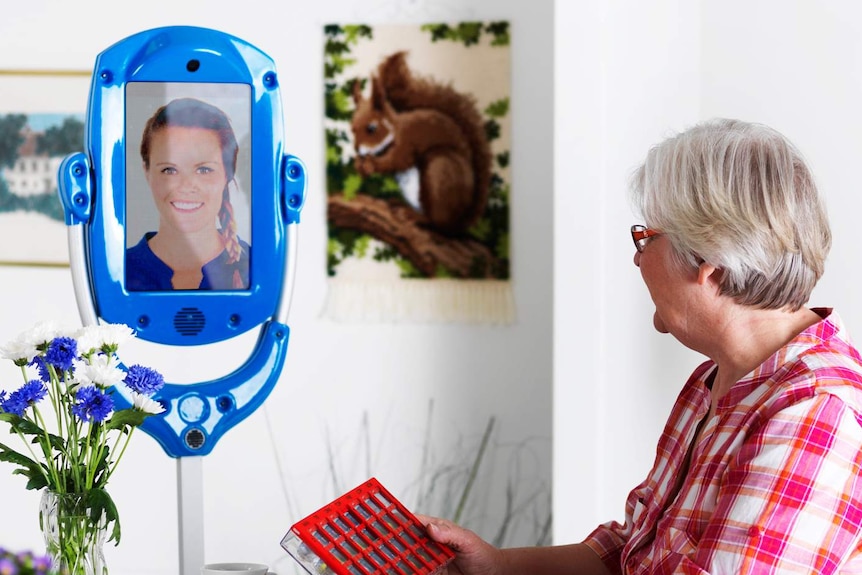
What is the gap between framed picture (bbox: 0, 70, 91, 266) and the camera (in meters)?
3.02

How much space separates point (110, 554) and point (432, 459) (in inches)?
41.5

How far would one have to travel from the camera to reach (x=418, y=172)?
2.98m

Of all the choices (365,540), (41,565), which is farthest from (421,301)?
(41,565)

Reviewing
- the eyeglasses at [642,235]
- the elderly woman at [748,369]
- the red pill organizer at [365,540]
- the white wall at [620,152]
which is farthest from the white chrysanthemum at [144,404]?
the white wall at [620,152]

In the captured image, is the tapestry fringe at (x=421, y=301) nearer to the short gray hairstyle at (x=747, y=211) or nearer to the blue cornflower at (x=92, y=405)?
the short gray hairstyle at (x=747, y=211)

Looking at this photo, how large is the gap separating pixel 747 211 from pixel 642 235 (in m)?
0.17

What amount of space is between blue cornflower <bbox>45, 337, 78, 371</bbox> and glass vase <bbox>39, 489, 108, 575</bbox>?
Answer: 0.15m

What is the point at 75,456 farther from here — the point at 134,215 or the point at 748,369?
the point at 748,369

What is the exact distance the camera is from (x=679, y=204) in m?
1.24

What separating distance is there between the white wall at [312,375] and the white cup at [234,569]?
5.59ft

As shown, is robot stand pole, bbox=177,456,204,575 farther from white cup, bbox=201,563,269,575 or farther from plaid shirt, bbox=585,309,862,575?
plaid shirt, bbox=585,309,862,575

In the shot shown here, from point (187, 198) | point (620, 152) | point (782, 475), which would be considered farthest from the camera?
point (620, 152)

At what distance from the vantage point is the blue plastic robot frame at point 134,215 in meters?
1.36

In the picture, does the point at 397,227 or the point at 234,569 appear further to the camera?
the point at 397,227
